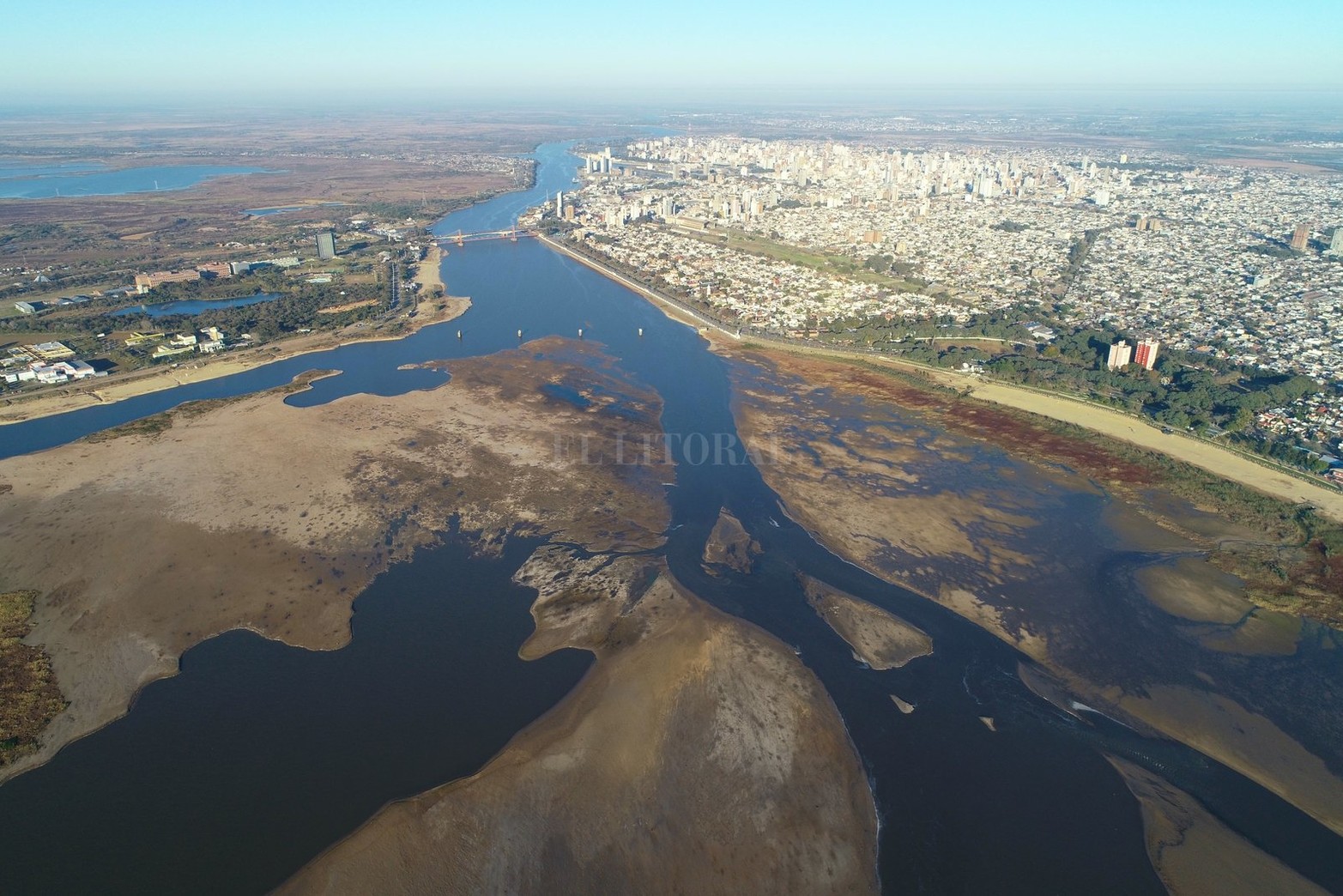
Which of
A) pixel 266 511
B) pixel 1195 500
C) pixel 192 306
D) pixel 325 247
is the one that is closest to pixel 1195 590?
pixel 1195 500

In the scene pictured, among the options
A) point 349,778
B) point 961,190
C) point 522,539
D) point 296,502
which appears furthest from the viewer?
point 961,190

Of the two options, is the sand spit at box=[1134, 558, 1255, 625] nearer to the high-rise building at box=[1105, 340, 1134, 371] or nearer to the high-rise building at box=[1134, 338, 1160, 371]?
the high-rise building at box=[1105, 340, 1134, 371]

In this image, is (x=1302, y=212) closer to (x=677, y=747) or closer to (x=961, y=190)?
(x=961, y=190)

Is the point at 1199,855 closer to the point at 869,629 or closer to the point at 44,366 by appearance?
the point at 869,629

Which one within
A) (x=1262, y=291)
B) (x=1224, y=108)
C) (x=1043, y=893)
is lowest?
(x=1043, y=893)

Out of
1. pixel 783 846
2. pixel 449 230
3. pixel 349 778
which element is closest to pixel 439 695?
pixel 349 778

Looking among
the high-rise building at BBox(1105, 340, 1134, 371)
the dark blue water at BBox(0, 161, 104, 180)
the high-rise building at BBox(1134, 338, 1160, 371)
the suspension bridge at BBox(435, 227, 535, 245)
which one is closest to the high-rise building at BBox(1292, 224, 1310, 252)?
the high-rise building at BBox(1134, 338, 1160, 371)
